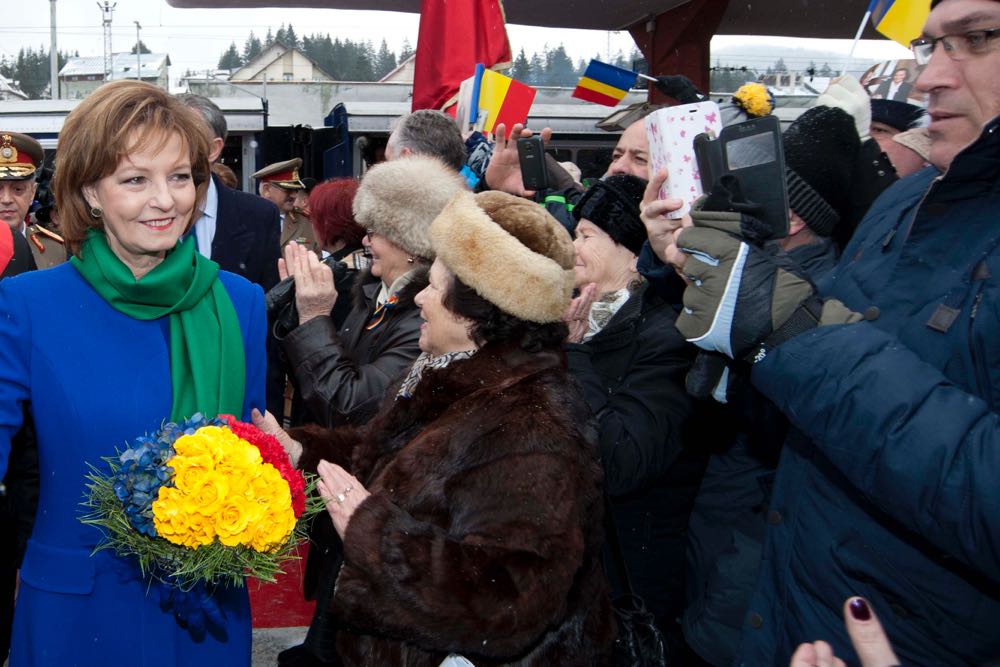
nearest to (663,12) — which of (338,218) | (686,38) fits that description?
(686,38)

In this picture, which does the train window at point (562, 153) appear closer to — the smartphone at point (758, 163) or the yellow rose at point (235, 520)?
the smartphone at point (758, 163)

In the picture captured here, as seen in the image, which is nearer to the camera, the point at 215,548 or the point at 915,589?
the point at 915,589

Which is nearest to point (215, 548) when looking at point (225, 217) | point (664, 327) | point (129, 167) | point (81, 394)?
point (81, 394)

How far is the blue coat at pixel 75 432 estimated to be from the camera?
2.16 meters

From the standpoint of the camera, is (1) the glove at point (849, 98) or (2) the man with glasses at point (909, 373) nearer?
(2) the man with glasses at point (909, 373)

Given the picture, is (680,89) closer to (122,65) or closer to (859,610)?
(859,610)

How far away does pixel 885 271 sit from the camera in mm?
1805

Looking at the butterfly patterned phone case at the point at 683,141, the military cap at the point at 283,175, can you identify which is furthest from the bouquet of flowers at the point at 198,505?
the military cap at the point at 283,175

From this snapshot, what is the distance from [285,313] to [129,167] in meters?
1.41

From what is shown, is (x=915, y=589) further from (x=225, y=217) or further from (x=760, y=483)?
(x=225, y=217)

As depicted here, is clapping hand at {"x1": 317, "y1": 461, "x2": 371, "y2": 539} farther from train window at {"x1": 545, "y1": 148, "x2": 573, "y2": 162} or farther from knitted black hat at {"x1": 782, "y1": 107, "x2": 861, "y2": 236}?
train window at {"x1": 545, "y1": 148, "x2": 573, "y2": 162}

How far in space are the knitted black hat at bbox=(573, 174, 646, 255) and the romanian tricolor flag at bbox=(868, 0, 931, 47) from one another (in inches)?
46.0

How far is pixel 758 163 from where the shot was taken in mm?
1921

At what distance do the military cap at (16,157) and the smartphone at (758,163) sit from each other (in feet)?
17.0
